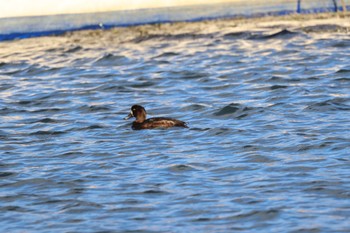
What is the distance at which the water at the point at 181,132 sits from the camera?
1078 centimetres

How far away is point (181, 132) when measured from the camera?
50.6 ft

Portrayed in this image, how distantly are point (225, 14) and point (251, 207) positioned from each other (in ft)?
61.5

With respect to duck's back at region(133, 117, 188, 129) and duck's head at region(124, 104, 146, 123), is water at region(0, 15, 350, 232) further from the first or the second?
duck's head at region(124, 104, 146, 123)

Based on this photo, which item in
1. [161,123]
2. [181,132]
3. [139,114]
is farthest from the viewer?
[139,114]

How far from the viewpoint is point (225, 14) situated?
29094mm

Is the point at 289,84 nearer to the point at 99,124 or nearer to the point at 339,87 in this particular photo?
the point at 339,87

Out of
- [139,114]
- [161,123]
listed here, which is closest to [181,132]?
[161,123]

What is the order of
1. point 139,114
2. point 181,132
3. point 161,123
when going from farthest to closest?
point 139,114 → point 161,123 → point 181,132

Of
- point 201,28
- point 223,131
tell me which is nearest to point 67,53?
point 201,28

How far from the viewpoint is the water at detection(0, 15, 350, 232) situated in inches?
424

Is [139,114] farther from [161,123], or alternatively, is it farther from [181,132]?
[181,132]

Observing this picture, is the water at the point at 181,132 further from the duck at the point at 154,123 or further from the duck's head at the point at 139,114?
the duck's head at the point at 139,114

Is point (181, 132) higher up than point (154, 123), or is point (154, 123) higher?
point (154, 123)

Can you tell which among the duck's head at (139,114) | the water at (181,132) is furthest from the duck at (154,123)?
the water at (181,132)
